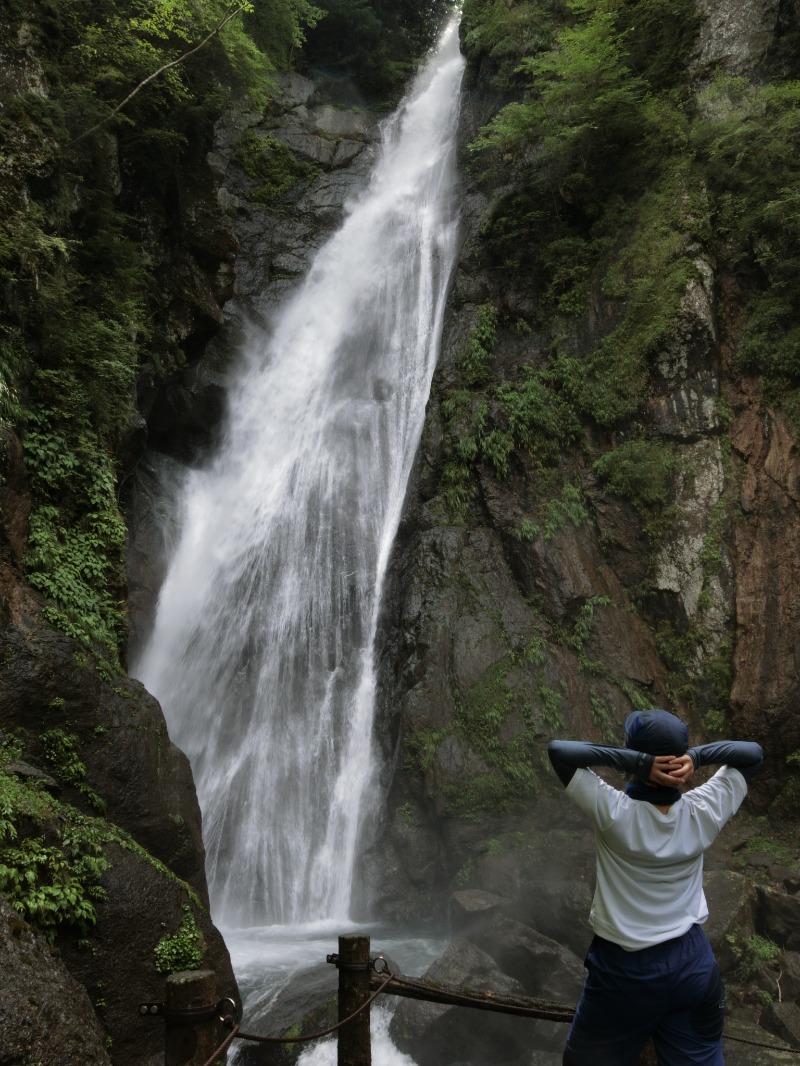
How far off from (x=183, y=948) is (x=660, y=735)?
4.26 metres

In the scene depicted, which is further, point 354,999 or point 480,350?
point 480,350

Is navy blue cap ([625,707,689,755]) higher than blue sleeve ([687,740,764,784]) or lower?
higher

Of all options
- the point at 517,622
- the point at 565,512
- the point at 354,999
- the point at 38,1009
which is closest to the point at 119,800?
the point at 38,1009

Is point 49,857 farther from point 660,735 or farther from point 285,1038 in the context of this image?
point 660,735

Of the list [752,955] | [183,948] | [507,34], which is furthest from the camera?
[507,34]

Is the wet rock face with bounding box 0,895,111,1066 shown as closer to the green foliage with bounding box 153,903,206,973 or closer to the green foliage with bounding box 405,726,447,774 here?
the green foliage with bounding box 153,903,206,973

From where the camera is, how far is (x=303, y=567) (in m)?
12.7

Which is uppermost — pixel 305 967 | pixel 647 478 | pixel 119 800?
pixel 647 478

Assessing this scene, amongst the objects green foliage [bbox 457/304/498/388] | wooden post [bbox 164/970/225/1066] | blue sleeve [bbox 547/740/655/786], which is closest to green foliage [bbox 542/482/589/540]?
green foliage [bbox 457/304/498/388]

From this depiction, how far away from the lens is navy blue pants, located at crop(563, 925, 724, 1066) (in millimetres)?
2412

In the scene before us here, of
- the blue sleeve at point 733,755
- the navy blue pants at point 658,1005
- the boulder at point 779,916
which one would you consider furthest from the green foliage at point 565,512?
the navy blue pants at point 658,1005

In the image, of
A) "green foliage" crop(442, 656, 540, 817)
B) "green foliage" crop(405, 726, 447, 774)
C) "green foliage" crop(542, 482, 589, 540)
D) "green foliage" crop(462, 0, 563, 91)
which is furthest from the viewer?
"green foliage" crop(462, 0, 563, 91)

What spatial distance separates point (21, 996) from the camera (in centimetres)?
324

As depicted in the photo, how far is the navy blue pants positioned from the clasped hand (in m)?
0.54
